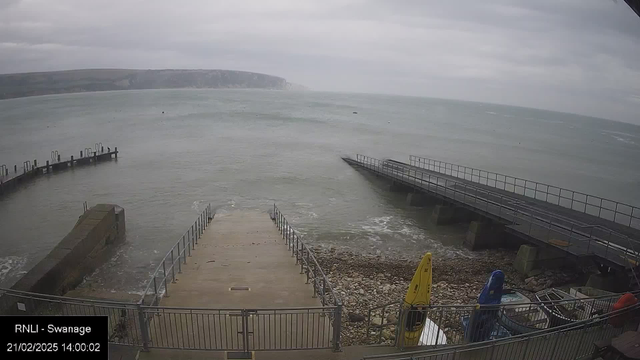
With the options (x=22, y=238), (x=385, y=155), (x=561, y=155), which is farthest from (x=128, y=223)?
(x=561, y=155)

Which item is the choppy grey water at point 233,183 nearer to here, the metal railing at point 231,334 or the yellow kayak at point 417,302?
the metal railing at point 231,334

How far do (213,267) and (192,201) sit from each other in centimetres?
1987

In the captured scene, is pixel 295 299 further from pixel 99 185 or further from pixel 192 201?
pixel 99 185

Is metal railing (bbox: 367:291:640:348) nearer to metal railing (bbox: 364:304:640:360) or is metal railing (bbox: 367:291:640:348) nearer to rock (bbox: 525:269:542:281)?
metal railing (bbox: 364:304:640:360)

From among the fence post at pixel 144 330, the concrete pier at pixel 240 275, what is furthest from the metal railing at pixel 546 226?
the fence post at pixel 144 330

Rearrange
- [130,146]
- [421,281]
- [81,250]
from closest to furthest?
[421,281] < [81,250] < [130,146]

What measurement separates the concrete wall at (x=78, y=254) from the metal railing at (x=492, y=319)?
11710mm

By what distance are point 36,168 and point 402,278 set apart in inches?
1442

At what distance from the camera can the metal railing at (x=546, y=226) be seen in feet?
48.6

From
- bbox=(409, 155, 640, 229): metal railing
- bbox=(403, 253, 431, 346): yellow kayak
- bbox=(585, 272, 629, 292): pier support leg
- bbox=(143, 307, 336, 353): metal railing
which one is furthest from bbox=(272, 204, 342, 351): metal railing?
bbox=(409, 155, 640, 229): metal railing

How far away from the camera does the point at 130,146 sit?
57.1m

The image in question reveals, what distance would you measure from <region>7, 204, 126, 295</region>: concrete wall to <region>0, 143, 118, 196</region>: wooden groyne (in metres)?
16.7

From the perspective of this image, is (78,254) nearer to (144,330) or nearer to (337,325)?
(144,330)

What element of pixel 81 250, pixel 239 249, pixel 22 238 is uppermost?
pixel 239 249
